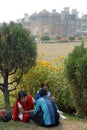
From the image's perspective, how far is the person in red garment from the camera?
582 cm

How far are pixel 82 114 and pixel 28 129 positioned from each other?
4.50ft

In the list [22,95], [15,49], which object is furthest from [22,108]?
[15,49]

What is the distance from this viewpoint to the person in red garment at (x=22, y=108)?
5820 millimetres

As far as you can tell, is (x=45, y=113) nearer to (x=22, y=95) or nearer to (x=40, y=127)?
(x=40, y=127)

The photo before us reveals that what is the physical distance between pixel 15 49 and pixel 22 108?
1133mm

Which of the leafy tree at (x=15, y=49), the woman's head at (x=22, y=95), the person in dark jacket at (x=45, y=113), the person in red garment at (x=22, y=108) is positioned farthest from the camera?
the leafy tree at (x=15, y=49)

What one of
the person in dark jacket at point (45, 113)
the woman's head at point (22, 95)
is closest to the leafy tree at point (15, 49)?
the woman's head at point (22, 95)

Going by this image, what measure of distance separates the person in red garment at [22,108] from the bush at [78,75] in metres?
0.85

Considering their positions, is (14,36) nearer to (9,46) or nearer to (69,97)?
(9,46)

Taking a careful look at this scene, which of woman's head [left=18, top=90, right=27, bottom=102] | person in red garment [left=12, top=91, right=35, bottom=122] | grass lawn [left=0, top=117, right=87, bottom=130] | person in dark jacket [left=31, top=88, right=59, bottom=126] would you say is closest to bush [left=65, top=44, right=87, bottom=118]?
grass lawn [left=0, top=117, right=87, bottom=130]

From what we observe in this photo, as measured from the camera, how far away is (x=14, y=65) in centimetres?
629

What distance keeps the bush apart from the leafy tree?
0.76m

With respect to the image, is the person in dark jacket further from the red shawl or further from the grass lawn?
the red shawl

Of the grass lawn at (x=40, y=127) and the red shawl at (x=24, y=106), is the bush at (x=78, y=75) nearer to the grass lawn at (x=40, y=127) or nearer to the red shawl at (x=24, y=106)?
the grass lawn at (x=40, y=127)
